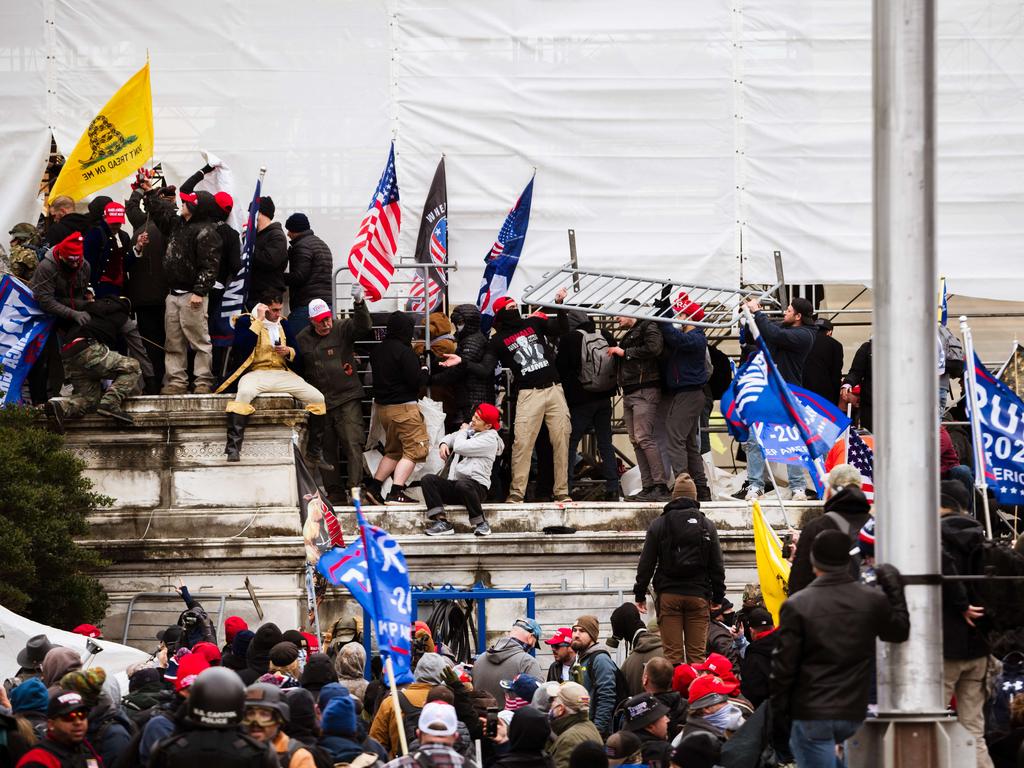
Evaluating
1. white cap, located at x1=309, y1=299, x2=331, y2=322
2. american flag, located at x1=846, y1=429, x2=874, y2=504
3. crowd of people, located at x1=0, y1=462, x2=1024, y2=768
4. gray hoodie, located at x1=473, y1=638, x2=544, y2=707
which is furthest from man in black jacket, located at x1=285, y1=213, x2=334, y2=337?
american flag, located at x1=846, y1=429, x2=874, y2=504

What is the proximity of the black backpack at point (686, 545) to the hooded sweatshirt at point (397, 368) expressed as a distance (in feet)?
13.1

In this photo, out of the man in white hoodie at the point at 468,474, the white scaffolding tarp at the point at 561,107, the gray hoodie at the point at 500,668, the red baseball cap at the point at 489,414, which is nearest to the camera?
the gray hoodie at the point at 500,668

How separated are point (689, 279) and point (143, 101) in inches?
239

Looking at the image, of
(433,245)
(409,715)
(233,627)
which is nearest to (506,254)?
(433,245)

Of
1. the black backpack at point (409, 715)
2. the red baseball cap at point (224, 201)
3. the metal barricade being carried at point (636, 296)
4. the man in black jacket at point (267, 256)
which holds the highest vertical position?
the red baseball cap at point (224, 201)

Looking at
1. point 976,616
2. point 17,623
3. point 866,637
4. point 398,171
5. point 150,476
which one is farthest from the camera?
point 398,171

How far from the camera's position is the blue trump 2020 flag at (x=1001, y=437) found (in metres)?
15.0

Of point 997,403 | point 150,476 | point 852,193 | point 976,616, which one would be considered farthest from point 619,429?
point 976,616

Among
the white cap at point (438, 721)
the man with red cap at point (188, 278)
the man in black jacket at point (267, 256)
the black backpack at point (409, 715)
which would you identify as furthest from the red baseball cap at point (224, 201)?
the white cap at point (438, 721)

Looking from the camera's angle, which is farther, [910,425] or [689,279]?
[689,279]

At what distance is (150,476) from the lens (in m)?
19.2

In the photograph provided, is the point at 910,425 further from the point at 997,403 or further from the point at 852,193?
the point at 852,193

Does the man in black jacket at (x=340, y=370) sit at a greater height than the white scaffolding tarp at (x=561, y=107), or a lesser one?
lesser

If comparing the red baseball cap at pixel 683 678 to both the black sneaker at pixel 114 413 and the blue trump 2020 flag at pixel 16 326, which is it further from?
the blue trump 2020 flag at pixel 16 326
